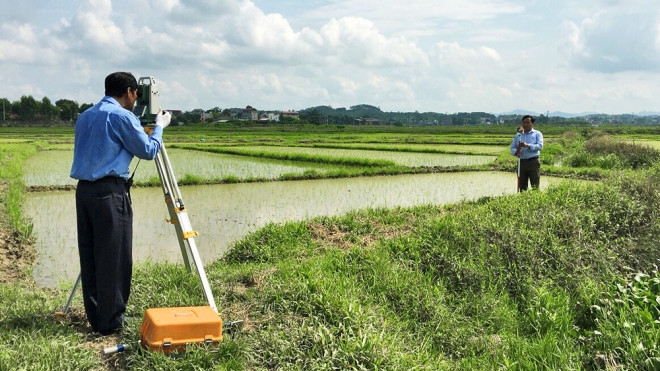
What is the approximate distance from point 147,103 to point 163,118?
0.55 feet

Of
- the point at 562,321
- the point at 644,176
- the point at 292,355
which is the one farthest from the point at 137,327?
the point at 644,176

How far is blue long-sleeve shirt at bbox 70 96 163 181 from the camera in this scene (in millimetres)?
3248

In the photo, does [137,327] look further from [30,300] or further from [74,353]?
[30,300]

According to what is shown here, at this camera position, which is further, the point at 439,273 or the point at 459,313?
the point at 439,273

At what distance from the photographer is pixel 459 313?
427cm

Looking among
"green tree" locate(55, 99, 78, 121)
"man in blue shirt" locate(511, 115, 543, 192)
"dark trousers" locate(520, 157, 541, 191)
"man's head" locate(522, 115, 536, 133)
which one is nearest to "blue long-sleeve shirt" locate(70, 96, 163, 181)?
"man in blue shirt" locate(511, 115, 543, 192)

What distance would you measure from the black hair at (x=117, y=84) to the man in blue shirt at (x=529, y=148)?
262 inches

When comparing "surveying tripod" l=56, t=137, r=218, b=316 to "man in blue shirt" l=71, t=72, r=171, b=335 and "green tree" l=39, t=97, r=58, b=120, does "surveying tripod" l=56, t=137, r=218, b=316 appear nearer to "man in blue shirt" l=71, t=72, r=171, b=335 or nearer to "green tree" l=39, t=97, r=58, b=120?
"man in blue shirt" l=71, t=72, r=171, b=335

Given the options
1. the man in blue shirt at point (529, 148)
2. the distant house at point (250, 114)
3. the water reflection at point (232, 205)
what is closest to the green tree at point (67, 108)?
the distant house at point (250, 114)

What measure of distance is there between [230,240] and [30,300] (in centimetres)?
332

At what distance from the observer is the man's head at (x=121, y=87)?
3.44m

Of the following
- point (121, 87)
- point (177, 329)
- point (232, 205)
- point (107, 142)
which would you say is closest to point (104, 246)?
point (107, 142)

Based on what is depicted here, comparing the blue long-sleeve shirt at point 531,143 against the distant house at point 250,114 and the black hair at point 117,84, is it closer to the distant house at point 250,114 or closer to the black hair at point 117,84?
the black hair at point 117,84

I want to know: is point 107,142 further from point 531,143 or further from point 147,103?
point 531,143
